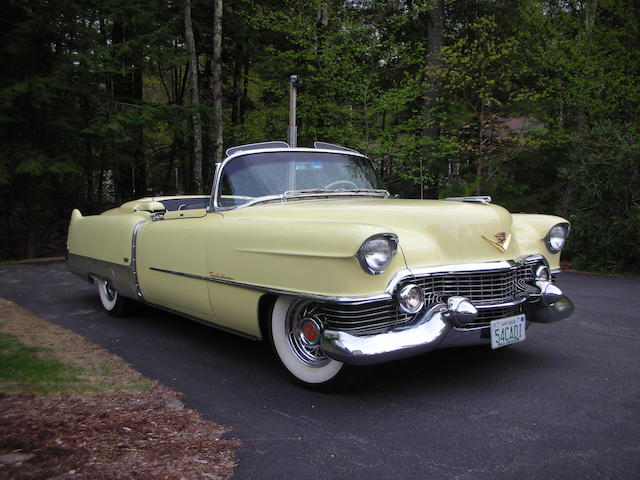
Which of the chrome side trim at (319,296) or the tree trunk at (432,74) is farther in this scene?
the tree trunk at (432,74)

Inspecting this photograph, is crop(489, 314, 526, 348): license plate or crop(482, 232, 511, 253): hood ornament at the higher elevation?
crop(482, 232, 511, 253): hood ornament

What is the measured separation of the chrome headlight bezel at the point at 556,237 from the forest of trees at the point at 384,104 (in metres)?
5.76

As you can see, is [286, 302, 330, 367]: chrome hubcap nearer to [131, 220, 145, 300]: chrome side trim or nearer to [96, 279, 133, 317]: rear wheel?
[131, 220, 145, 300]: chrome side trim

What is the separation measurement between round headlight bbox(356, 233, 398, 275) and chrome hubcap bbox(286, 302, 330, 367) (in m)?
0.52

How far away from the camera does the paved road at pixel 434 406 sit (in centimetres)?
236

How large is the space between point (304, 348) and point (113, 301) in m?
3.06

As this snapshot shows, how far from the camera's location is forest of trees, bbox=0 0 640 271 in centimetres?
1041

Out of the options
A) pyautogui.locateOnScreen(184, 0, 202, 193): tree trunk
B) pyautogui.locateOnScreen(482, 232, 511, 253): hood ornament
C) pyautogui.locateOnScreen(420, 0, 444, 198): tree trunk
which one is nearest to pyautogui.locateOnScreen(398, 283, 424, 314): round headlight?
pyautogui.locateOnScreen(482, 232, 511, 253): hood ornament

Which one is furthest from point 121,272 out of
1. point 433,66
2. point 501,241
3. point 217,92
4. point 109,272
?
point 433,66

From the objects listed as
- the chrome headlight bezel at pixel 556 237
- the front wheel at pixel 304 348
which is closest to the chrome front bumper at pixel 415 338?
the front wheel at pixel 304 348

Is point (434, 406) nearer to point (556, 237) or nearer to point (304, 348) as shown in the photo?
point (304, 348)

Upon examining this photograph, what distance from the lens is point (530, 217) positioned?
14.1ft

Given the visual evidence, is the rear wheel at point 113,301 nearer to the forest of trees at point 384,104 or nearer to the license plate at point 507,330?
the license plate at point 507,330

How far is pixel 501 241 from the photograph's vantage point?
3549 mm
